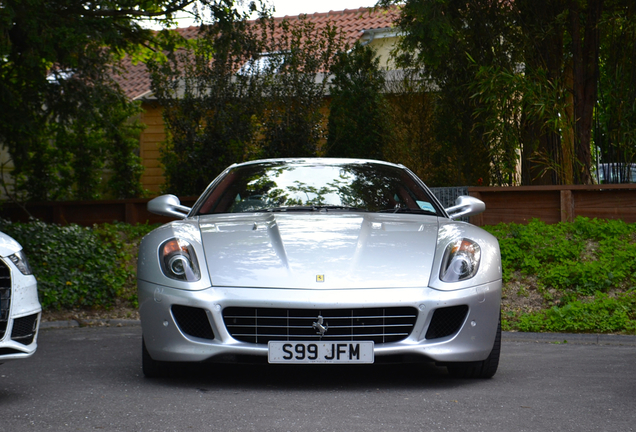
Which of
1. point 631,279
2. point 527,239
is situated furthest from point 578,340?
point 527,239

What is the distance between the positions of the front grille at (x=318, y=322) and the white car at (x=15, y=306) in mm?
1085

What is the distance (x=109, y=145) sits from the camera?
53.9 feet

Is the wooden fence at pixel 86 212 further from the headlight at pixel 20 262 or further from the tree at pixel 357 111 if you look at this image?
the headlight at pixel 20 262

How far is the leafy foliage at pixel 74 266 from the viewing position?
29.6 ft

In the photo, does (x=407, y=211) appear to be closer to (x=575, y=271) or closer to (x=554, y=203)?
(x=575, y=271)

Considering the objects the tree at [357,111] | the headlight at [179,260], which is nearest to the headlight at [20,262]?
the headlight at [179,260]

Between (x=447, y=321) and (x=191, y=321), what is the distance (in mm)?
1413

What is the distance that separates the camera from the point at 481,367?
5.03 meters

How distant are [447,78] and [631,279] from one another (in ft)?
14.4

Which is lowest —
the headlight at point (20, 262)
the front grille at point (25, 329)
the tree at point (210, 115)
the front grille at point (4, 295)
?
the front grille at point (25, 329)

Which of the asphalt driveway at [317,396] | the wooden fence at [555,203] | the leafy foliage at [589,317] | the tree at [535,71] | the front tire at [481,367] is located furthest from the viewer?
the tree at [535,71]

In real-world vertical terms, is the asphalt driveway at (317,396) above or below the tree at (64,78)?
below

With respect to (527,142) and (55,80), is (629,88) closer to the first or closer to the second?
(527,142)

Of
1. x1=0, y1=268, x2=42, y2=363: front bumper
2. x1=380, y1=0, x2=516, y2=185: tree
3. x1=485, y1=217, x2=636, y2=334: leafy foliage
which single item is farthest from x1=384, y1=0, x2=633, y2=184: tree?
x1=0, y1=268, x2=42, y2=363: front bumper
